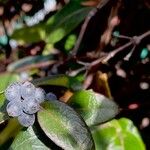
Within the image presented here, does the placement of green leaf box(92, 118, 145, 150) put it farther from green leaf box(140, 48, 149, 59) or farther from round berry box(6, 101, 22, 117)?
round berry box(6, 101, 22, 117)

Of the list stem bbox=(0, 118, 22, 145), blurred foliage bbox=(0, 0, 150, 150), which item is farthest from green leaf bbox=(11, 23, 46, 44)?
stem bbox=(0, 118, 22, 145)

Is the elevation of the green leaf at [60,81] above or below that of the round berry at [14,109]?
below

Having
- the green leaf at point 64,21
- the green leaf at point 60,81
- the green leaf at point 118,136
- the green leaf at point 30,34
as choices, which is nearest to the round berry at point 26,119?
the green leaf at point 60,81

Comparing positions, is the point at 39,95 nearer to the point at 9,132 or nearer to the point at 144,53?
the point at 9,132

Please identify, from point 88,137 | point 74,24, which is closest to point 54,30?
point 74,24

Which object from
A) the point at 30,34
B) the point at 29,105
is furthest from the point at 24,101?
the point at 30,34

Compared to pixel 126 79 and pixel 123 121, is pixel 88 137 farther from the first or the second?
pixel 126 79

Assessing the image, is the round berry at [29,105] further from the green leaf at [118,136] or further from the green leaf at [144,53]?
the green leaf at [144,53]
